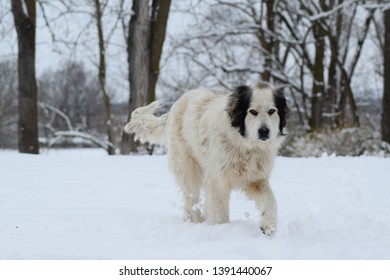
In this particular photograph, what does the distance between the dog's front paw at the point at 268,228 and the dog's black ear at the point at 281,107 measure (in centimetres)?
103

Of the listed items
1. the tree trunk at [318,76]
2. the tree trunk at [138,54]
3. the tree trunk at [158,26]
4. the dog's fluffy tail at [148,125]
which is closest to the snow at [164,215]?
the dog's fluffy tail at [148,125]

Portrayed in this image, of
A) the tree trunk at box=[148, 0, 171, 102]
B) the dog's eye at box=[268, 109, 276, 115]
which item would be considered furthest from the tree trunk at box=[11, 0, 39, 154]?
the dog's eye at box=[268, 109, 276, 115]

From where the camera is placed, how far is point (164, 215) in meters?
6.02

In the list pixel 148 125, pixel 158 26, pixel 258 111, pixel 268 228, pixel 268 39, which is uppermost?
pixel 268 39

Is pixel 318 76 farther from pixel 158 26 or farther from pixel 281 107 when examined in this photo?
pixel 281 107

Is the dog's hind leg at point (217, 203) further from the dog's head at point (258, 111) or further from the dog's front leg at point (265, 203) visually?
the dog's head at point (258, 111)

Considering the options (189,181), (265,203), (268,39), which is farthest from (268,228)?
(268,39)

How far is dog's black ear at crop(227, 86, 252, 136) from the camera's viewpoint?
5059 millimetres

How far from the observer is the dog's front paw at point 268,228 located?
4.63 meters

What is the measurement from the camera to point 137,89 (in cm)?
1461

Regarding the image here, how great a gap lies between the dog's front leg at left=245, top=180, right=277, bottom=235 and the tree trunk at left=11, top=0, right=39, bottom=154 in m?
10.7

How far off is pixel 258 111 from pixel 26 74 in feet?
36.1
